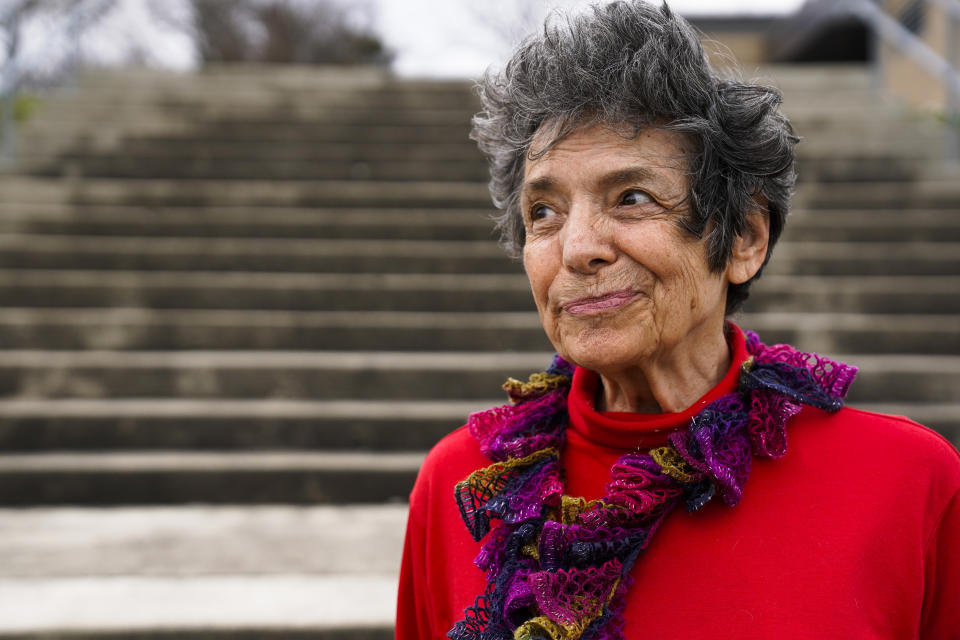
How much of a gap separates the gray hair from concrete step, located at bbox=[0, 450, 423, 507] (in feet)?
8.39

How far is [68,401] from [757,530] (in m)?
3.90

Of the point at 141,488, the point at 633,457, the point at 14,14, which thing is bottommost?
the point at 141,488

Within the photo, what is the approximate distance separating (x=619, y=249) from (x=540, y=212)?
0.17 meters

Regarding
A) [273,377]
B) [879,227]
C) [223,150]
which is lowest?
[879,227]

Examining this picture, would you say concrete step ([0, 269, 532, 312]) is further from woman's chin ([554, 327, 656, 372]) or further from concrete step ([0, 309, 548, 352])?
woman's chin ([554, 327, 656, 372])

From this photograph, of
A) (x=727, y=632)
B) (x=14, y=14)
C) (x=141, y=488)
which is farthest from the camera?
(x=14, y=14)

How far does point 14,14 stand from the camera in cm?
742

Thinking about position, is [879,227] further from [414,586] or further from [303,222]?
[414,586]

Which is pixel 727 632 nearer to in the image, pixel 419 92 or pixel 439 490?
pixel 439 490

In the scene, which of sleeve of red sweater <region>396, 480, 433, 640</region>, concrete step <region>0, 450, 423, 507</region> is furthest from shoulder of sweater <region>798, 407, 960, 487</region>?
concrete step <region>0, 450, 423, 507</region>

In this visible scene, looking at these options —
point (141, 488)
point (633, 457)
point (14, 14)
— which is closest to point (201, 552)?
point (141, 488)

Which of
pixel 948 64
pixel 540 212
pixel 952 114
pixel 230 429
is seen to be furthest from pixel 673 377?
pixel 948 64

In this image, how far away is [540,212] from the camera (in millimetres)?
1334

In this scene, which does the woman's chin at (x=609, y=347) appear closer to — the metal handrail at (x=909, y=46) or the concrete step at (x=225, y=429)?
the concrete step at (x=225, y=429)
